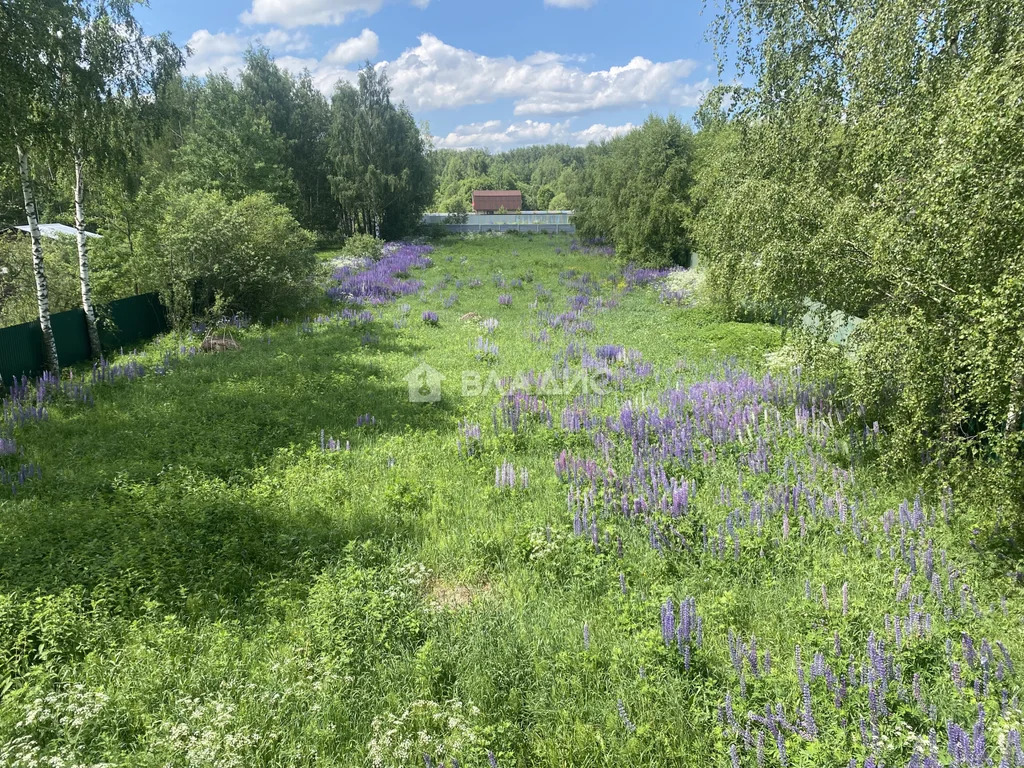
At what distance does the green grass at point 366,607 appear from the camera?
12.1ft

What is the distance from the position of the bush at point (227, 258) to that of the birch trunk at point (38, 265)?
15.3ft

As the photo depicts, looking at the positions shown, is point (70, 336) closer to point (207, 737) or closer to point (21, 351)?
point (21, 351)

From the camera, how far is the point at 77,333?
47.4 ft

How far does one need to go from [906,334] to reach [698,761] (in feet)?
17.6

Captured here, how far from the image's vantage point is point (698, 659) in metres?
4.16

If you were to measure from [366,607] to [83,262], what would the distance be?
587 inches

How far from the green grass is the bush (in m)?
9.75

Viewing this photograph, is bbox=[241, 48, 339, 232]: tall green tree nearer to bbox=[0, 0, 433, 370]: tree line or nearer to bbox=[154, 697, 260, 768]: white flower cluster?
bbox=[0, 0, 433, 370]: tree line

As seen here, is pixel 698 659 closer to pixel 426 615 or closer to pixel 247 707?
pixel 426 615

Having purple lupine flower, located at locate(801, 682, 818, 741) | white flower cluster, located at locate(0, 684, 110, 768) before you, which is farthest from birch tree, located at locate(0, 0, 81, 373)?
purple lupine flower, located at locate(801, 682, 818, 741)

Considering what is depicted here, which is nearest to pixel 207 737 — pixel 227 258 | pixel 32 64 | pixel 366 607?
pixel 366 607

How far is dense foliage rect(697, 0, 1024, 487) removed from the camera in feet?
17.2

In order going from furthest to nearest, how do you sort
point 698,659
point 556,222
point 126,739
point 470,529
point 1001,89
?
point 556,222, point 470,529, point 1001,89, point 698,659, point 126,739

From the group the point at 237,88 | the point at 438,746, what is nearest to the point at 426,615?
the point at 438,746
